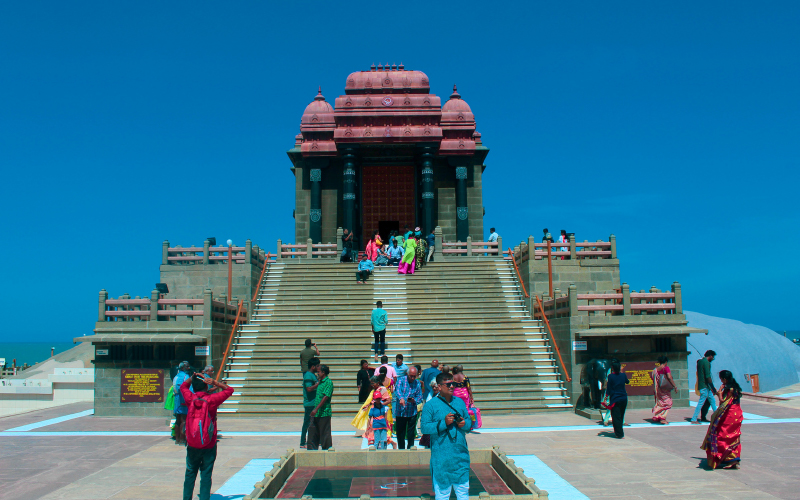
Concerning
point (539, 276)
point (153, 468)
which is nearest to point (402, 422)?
point (153, 468)

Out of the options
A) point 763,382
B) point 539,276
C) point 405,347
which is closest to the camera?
point 405,347

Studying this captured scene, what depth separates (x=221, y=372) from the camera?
57.4ft

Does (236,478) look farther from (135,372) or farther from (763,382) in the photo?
(763,382)

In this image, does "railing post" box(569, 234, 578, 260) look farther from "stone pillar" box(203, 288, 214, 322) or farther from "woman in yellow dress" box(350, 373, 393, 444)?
"woman in yellow dress" box(350, 373, 393, 444)

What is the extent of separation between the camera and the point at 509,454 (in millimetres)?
10984

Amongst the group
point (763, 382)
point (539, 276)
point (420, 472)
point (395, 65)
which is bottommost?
point (763, 382)

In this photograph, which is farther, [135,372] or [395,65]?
[395,65]

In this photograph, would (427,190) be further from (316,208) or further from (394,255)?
(394,255)

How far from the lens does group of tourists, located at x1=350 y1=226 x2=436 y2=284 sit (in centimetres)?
2315

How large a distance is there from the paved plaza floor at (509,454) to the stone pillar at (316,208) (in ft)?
52.6

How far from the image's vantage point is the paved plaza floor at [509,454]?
28.5 feet

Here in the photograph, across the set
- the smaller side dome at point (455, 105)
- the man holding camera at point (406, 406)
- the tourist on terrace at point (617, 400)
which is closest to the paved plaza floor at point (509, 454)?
the tourist on terrace at point (617, 400)

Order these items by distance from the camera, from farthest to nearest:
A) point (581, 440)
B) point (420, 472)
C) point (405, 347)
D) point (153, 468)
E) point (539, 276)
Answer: point (539, 276) < point (405, 347) < point (581, 440) < point (153, 468) < point (420, 472)

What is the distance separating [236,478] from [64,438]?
19.9ft
